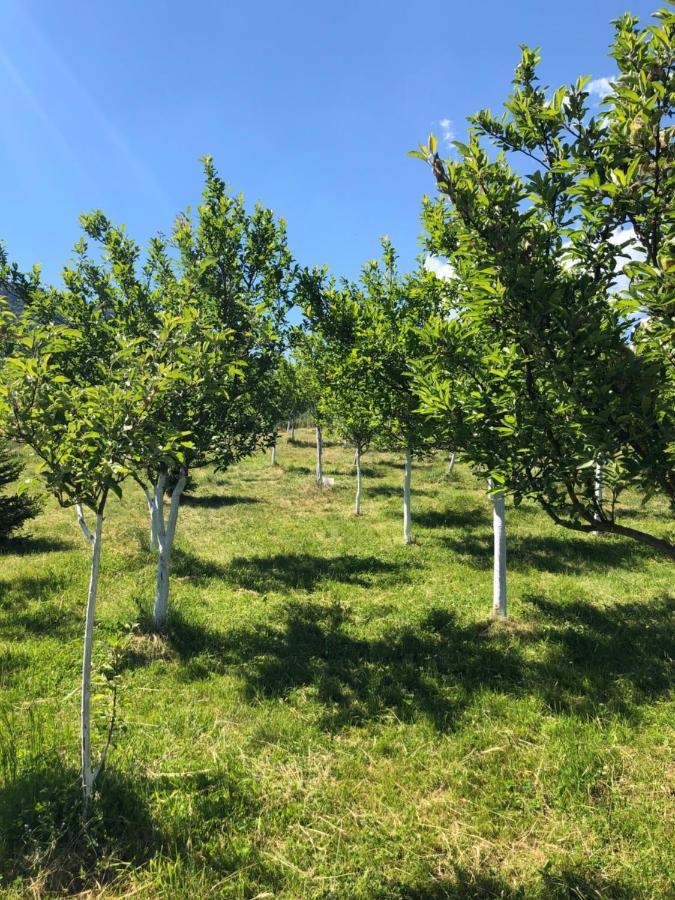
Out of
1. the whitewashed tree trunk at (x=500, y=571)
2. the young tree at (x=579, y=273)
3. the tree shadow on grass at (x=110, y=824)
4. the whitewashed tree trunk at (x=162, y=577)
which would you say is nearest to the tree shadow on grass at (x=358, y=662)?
the whitewashed tree trunk at (x=162, y=577)

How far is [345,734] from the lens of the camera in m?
6.65

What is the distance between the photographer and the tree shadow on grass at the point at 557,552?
14656 mm

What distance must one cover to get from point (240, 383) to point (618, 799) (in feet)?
30.5

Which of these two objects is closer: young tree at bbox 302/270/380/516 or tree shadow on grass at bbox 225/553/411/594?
young tree at bbox 302/270/380/516

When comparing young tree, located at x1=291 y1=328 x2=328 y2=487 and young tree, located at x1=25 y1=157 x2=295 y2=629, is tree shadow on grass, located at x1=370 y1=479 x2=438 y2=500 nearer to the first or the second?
young tree, located at x1=291 y1=328 x2=328 y2=487

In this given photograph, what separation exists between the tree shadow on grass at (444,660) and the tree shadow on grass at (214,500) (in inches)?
548

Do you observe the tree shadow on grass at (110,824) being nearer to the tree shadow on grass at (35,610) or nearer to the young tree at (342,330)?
the tree shadow on grass at (35,610)

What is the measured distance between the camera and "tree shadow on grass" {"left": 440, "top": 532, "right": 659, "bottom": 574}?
1466cm

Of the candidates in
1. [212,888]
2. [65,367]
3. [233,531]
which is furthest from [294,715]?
[233,531]

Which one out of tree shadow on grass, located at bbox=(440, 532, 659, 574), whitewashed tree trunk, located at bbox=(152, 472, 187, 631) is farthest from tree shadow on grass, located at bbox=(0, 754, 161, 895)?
tree shadow on grass, located at bbox=(440, 532, 659, 574)

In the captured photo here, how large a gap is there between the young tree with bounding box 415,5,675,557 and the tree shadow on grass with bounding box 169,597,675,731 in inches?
175

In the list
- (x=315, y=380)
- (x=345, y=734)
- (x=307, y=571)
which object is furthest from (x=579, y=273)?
(x=315, y=380)

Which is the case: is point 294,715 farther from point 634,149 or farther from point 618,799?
point 634,149

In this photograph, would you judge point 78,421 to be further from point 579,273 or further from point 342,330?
point 342,330
